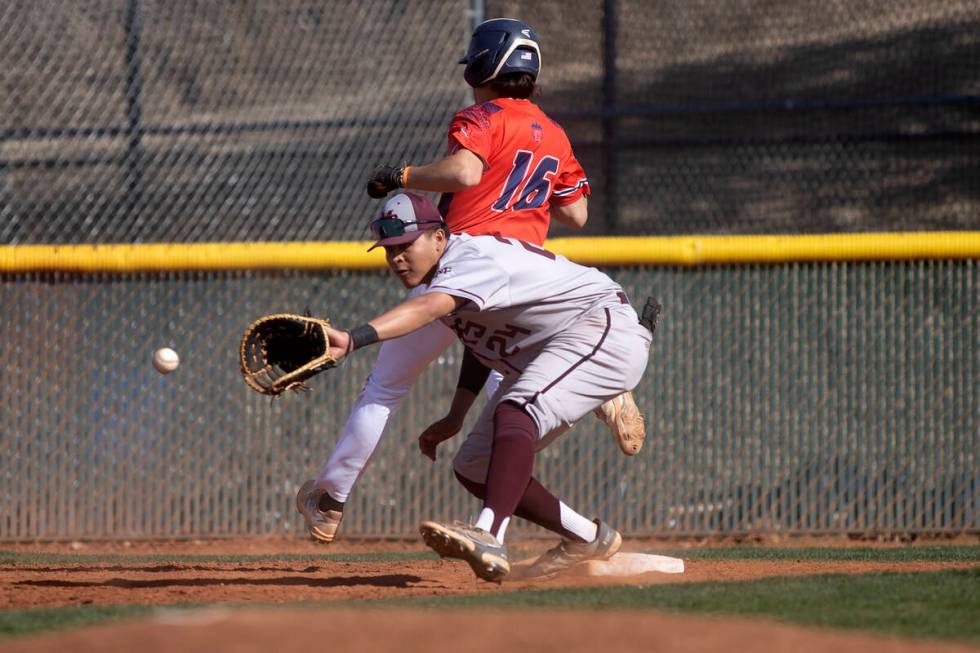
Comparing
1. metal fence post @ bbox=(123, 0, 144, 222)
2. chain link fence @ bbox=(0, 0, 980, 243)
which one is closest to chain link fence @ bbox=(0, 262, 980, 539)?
chain link fence @ bbox=(0, 0, 980, 243)

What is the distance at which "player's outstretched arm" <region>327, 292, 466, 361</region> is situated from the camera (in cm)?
354

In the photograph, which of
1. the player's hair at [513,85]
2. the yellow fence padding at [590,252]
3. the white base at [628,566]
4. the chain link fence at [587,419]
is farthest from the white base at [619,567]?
the yellow fence padding at [590,252]

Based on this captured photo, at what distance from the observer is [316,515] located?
188 inches

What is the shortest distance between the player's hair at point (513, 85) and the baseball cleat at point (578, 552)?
5.35 feet

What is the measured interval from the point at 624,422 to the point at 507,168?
104 centimetres

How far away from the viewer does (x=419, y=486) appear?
21.7ft

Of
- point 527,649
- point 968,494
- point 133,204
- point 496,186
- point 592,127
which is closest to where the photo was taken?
point 527,649

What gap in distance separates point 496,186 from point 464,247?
65cm

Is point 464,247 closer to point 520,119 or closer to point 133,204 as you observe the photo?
point 520,119

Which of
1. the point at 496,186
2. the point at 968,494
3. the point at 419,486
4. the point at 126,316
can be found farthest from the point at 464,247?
the point at 968,494

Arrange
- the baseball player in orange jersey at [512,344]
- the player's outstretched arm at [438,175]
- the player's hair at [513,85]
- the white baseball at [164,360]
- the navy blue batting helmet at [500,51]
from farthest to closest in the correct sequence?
the white baseball at [164,360], the player's hair at [513,85], the navy blue batting helmet at [500,51], the player's outstretched arm at [438,175], the baseball player in orange jersey at [512,344]

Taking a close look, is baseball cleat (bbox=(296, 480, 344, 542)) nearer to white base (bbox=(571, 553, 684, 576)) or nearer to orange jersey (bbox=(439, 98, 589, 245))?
white base (bbox=(571, 553, 684, 576))

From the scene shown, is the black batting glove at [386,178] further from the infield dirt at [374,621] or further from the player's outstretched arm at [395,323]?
the infield dirt at [374,621]

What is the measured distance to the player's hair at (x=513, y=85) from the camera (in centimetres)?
461
